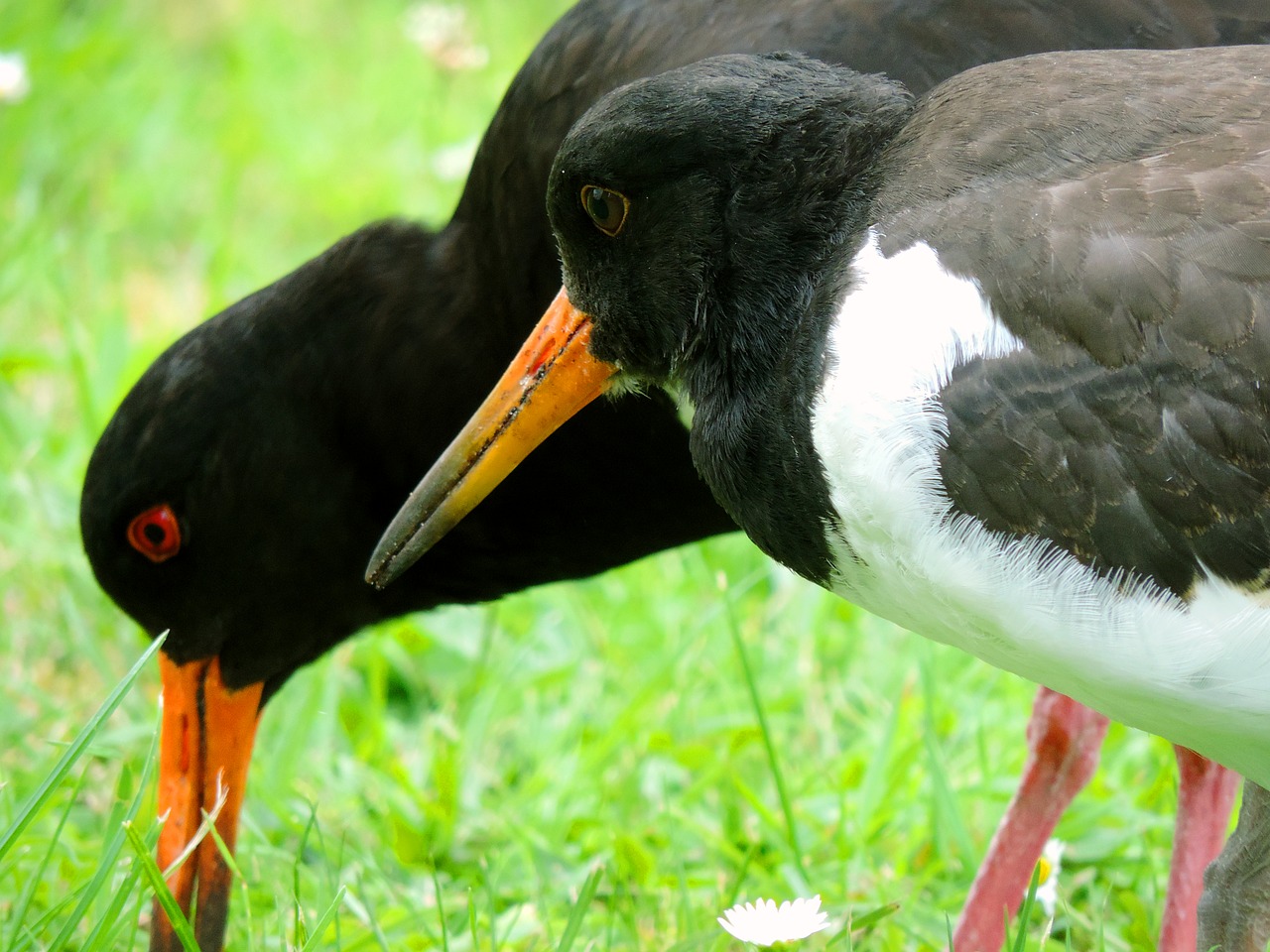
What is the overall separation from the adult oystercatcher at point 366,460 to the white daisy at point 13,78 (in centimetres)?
258


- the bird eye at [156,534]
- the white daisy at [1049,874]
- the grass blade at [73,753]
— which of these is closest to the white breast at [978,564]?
the white daisy at [1049,874]

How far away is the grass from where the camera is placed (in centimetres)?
287

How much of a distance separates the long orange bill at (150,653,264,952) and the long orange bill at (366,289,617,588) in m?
0.48

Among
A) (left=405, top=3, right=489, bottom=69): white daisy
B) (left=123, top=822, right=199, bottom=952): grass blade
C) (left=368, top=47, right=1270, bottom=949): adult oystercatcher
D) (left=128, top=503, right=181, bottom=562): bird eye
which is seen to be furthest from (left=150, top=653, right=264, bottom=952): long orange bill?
(left=405, top=3, right=489, bottom=69): white daisy

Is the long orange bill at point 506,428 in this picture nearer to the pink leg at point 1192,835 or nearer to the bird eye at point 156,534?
the bird eye at point 156,534

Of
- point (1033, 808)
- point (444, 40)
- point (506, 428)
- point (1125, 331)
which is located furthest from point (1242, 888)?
point (444, 40)

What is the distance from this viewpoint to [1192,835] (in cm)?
293

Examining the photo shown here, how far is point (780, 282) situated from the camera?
2.38 m

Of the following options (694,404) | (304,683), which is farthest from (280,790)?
(694,404)

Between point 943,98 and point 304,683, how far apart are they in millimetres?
2103

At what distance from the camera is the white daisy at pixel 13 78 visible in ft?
17.1

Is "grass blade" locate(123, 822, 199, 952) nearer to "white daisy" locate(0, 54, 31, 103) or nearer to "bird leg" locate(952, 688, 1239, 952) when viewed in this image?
"bird leg" locate(952, 688, 1239, 952)

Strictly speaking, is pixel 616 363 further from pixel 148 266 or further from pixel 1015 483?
pixel 148 266

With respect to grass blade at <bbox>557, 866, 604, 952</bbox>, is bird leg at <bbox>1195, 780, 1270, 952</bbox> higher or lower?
lower
